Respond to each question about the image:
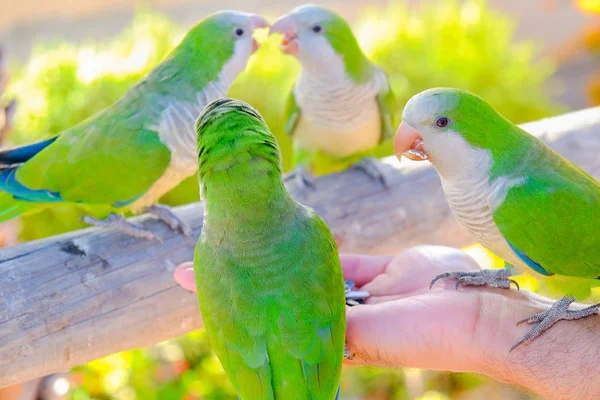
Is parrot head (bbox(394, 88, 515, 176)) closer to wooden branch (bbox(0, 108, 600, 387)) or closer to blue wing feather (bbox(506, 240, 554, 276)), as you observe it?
blue wing feather (bbox(506, 240, 554, 276))

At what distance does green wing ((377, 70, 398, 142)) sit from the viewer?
2834 millimetres

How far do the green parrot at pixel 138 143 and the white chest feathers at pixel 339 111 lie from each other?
451mm

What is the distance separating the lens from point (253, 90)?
462 centimetres

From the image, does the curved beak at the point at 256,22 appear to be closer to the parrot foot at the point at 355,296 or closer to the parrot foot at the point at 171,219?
the parrot foot at the point at 171,219

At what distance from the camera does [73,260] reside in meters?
2.23

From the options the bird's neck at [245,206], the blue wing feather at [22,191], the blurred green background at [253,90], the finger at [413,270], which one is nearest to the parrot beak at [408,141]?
the bird's neck at [245,206]

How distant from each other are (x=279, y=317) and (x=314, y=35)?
4.45 ft

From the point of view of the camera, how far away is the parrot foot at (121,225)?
2.39 metres

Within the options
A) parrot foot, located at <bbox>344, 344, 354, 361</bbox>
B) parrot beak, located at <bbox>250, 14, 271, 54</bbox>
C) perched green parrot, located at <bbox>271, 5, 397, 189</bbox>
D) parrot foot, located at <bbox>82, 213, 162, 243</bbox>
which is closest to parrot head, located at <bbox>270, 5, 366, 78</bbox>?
perched green parrot, located at <bbox>271, 5, 397, 189</bbox>

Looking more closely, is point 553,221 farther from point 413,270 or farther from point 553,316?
point 413,270

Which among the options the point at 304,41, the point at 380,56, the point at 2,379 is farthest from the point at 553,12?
the point at 2,379

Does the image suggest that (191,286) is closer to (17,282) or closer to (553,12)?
(17,282)

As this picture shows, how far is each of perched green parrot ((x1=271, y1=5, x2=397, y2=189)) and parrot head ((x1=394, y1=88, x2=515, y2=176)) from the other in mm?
846

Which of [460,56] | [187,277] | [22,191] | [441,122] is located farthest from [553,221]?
[460,56]
